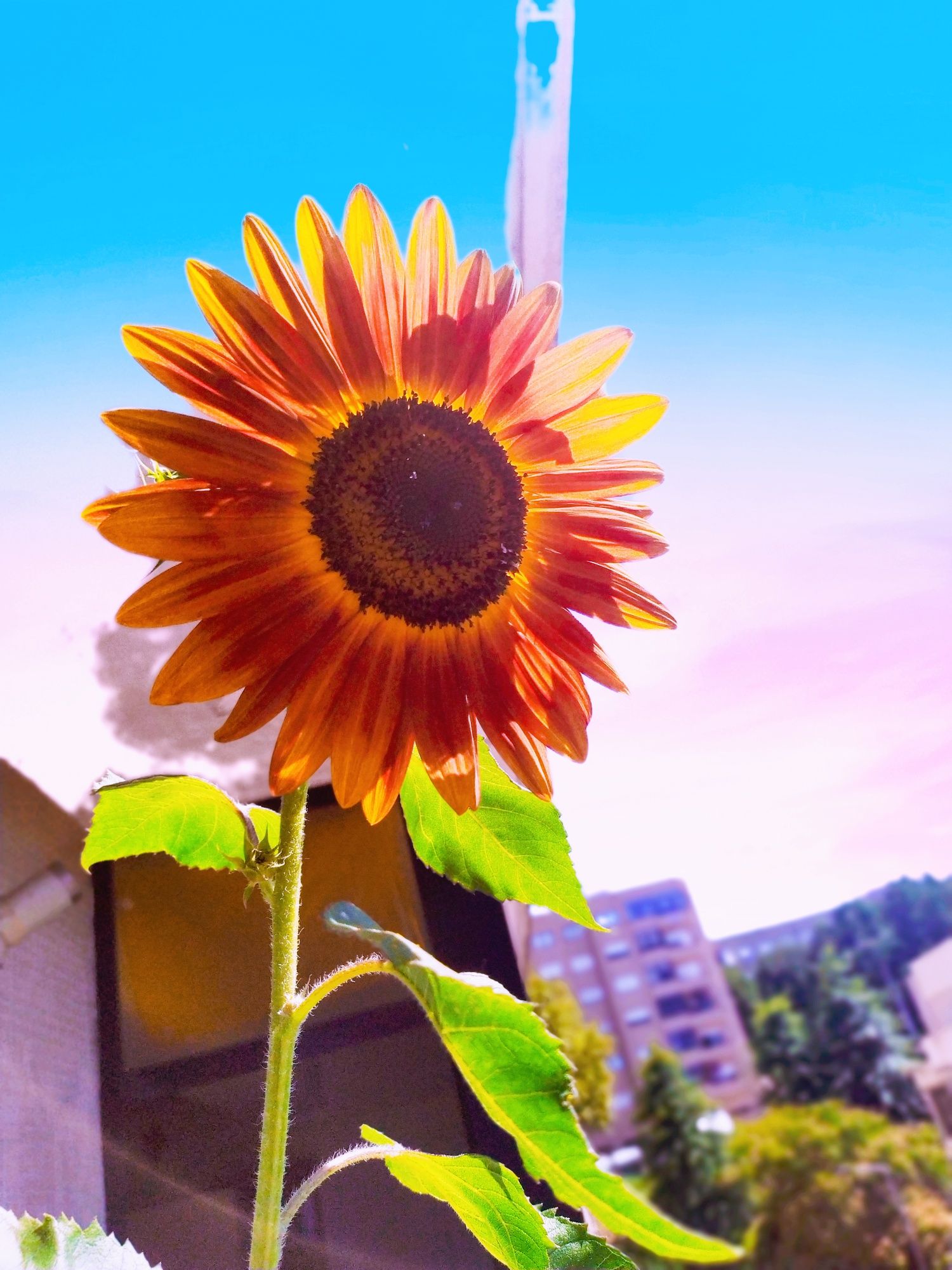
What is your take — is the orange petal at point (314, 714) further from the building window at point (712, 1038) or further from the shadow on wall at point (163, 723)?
the building window at point (712, 1038)

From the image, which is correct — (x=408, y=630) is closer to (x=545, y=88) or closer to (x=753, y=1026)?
(x=545, y=88)

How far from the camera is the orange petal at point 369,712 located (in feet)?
1.22

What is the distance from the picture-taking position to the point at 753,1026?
22.1 metres

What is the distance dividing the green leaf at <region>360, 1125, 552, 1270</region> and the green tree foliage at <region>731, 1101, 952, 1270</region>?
12.1m

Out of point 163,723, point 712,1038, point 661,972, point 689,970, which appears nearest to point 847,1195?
point 712,1038

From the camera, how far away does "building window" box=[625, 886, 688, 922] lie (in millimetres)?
24266

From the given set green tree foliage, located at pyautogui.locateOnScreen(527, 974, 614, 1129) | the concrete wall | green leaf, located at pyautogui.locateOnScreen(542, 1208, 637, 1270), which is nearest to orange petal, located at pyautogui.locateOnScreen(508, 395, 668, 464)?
green leaf, located at pyautogui.locateOnScreen(542, 1208, 637, 1270)

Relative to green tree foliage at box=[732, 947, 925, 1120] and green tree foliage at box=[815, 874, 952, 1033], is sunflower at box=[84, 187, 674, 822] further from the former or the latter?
green tree foliage at box=[815, 874, 952, 1033]

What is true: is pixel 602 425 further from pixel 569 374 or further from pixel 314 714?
pixel 314 714

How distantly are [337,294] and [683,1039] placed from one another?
86.0ft

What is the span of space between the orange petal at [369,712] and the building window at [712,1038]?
25.8m

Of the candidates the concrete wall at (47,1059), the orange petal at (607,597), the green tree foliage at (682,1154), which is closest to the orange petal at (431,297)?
the orange petal at (607,597)

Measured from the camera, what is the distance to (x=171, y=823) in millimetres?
388

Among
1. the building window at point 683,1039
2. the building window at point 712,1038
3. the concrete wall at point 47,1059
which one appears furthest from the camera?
the building window at point 683,1039
